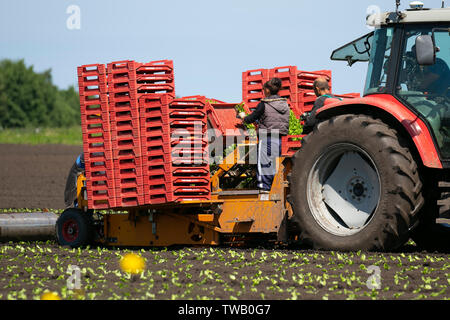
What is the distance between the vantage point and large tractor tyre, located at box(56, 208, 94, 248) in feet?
34.2

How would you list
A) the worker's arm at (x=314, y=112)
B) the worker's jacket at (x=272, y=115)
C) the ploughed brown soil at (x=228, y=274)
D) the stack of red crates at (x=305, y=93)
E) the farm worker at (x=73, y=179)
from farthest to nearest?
the farm worker at (x=73, y=179) → the stack of red crates at (x=305, y=93) → the worker's jacket at (x=272, y=115) → the worker's arm at (x=314, y=112) → the ploughed brown soil at (x=228, y=274)

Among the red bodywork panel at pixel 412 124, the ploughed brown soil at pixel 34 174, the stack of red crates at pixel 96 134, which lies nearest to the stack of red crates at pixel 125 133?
the stack of red crates at pixel 96 134

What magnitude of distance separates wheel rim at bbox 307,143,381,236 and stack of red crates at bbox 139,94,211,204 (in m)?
1.35

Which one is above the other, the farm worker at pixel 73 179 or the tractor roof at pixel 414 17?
the tractor roof at pixel 414 17

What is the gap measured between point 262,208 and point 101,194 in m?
2.06

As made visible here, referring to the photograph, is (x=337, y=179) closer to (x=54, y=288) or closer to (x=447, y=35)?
(x=447, y=35)

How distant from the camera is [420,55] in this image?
25.5 ft

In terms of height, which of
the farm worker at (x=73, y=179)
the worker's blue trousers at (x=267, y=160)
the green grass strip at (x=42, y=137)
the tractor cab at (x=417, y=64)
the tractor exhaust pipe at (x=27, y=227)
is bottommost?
the green grass strip at (x=42, y=137)

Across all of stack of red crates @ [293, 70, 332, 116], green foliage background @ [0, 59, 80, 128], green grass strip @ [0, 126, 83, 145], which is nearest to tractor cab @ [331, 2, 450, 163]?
stack of red crates @ [293, 70, 332, 116]

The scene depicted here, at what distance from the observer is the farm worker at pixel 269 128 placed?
31.3ft

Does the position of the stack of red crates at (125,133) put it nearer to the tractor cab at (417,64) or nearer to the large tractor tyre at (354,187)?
the large tractor tyre at (354,187)

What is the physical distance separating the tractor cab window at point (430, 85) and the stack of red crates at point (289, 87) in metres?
2.41

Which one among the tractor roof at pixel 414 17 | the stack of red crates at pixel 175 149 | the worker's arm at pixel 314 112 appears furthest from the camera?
the worker's arm at pixel 314 112
